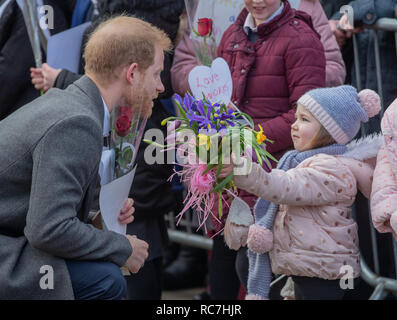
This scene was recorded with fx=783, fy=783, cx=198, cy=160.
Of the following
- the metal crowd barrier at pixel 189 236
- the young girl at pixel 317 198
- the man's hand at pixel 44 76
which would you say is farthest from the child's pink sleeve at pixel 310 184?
the metal crowd barrier at pixel 189 236

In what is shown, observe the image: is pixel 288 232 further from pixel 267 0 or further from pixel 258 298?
pixel 267 0

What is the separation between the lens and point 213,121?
304 cm

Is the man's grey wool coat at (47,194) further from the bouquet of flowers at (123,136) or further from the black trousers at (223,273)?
the black trousers at (223,273)

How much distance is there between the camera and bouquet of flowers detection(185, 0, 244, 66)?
3967 millimetres

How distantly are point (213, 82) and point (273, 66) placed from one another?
0.41 metres

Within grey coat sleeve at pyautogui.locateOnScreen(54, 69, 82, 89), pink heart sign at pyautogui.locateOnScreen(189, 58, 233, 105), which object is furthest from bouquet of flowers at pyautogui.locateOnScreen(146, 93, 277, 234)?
grey coat sleeve at pyautogui.locateOnScreen(54, 69, 82, 89)

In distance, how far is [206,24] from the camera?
396 cm

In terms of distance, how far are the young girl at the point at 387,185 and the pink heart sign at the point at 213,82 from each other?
699 millimetres

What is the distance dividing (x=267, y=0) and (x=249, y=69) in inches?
13.7

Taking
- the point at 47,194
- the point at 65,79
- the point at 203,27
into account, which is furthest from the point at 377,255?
the point at 47,194

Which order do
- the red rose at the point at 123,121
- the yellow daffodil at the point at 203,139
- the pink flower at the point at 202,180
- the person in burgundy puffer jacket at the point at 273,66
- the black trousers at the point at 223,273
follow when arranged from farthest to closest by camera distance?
the black trousers at the point at 223,273 < the person in burgundy puffer jacket at the point at 273,66 < the red rose at the point at 123,121 < the pink flower at the point at 202,180 < the yellow daffodil at the point at 203,139

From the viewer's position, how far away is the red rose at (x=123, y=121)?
3457mm

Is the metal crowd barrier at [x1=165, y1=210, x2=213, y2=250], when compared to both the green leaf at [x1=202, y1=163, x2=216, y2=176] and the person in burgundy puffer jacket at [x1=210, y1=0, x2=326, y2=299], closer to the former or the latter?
the person in burgundy puffer jacket at [x1=210, y1=0, x2=326, y2=299]
